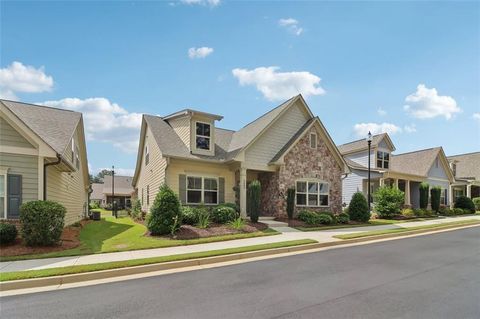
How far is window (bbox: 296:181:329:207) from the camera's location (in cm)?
1984

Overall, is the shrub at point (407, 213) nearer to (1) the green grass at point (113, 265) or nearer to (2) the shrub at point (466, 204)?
(2) the shrub at point (466, 204)

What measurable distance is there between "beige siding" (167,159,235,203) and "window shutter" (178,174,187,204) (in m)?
0.16

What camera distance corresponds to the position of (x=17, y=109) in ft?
50.6

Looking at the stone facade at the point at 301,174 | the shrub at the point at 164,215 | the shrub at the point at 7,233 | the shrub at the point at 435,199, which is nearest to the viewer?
the shrub at the point at 7,233

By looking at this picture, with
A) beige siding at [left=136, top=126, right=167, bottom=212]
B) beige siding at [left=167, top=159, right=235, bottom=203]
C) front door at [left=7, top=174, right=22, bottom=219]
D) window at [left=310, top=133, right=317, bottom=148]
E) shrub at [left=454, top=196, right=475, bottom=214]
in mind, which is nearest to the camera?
front door at [left=7, top=174, right=22, bottom=219]

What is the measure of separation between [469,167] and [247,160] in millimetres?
40180

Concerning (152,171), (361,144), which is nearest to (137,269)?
(152,171)

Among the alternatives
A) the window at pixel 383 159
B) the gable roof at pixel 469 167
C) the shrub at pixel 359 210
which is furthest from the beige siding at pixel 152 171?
the gable roof at pixel 469 167

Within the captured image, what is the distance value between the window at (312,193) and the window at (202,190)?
218 inches

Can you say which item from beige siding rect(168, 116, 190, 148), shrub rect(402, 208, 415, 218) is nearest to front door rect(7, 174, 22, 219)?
beige siding rect(168, 116, 190, 148)

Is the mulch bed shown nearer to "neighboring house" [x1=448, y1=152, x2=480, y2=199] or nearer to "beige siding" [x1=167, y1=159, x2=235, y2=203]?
"beige siding" [x1=167, y1=159, x2=235, y2=203]

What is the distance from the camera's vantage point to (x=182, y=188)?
1714 centimetres

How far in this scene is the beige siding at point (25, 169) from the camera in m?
11.4

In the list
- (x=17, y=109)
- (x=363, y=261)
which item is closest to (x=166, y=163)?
(x=17, y=109)
